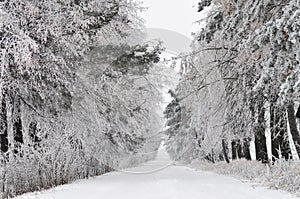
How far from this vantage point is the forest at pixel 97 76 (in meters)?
7.67

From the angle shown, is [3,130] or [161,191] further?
[3,130]

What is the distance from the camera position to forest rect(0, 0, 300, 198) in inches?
302

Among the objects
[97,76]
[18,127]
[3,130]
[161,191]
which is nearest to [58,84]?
[18,127]

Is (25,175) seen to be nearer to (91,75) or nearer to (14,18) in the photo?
(14,18)

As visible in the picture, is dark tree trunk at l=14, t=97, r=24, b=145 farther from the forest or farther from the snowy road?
the snowy road

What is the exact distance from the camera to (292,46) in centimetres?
689

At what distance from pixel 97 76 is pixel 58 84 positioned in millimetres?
4631

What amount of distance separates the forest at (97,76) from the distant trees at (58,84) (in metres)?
0.04

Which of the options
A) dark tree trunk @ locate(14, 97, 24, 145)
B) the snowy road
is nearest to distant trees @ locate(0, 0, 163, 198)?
dark tree trunk @ locate(14, 97, 24, 145)

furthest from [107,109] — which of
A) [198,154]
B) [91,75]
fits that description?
[198,154]

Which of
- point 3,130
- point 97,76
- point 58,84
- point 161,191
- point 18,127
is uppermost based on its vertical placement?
point 97,76

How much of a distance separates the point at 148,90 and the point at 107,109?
6710mm

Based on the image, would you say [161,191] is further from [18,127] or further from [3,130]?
[18,127]

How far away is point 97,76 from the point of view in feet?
54.7
